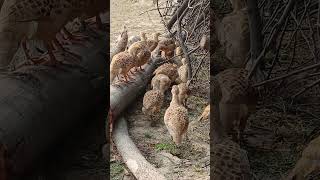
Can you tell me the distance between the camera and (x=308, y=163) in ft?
4.42

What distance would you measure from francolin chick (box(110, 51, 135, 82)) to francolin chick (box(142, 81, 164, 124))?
14 centimetres

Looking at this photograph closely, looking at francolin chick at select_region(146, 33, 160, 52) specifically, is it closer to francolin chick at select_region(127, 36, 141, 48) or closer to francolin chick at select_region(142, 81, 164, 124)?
francolin chick at select_region(127, 36, 141, 48)

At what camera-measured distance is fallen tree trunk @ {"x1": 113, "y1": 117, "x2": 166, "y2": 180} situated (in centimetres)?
174

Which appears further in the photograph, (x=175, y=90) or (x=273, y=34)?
(x=175, y=90)

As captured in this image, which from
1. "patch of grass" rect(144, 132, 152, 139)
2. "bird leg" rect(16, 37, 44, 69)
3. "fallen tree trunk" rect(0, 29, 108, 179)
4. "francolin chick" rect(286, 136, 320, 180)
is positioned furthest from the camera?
"patch of grass" rect(144, 132, 152, 139)

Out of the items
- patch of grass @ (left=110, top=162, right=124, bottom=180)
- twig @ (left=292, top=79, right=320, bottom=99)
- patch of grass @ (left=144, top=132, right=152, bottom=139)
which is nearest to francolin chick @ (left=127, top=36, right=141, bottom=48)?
patch of grass @ (left=144, top=132, right=152, bottom=139)

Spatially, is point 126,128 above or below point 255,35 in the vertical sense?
below

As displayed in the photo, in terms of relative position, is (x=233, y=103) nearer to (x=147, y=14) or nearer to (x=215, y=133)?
(x=215, y=133)

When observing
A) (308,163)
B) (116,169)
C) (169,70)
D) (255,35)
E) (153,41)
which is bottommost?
(116,169)

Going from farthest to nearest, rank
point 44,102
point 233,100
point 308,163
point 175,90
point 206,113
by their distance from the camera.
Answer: point 175,90, point 206,113, point 233,100, point 308,163, point 44,102

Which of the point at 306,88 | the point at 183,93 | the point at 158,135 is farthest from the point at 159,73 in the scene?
the point at 306,88

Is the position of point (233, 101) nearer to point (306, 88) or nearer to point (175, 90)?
point (306, 88)

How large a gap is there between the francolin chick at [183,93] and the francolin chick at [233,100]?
221 mm

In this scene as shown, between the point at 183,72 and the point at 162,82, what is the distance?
3.8 inches
